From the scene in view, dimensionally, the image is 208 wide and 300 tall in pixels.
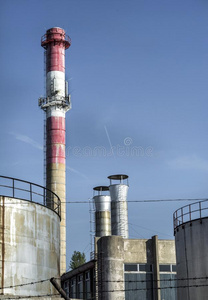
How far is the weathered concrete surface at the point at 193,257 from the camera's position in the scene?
86.7 feet

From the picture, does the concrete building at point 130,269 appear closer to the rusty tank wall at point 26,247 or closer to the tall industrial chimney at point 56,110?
the tall industrial chimney at point 56,110

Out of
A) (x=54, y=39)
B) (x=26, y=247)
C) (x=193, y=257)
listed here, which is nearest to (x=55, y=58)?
(x=54, y=39)

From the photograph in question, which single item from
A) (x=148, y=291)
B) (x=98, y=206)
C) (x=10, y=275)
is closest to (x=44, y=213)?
(x=10, y=275)

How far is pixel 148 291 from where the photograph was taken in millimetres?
43031

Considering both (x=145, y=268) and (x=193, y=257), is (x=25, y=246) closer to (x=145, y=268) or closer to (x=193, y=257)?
(x=193, y=257)

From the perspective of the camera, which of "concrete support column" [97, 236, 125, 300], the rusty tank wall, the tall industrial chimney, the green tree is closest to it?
the rusty tank wall

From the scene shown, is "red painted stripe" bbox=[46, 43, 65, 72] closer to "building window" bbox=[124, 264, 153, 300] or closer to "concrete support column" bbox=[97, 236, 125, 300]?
"concrete support column" bbox=[97, 236, 125, 300]

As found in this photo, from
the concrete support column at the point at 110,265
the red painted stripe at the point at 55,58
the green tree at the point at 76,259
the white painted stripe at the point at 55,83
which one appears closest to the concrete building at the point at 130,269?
the concrete support column at the point at 110,265

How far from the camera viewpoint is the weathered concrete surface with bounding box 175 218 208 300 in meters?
26.4

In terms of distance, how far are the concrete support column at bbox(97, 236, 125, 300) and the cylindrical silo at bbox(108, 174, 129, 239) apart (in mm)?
12473

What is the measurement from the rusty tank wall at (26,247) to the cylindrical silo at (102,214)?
3179 cm

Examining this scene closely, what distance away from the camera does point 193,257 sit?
89.7 feet

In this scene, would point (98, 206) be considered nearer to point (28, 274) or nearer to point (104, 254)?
point (104, 254)

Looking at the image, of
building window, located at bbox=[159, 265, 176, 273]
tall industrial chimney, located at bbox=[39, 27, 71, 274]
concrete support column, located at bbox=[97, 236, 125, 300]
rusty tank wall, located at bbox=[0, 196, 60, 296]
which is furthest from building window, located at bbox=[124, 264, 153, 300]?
rusty tank wall, located at bbox=[0, 196, 60, 296]
